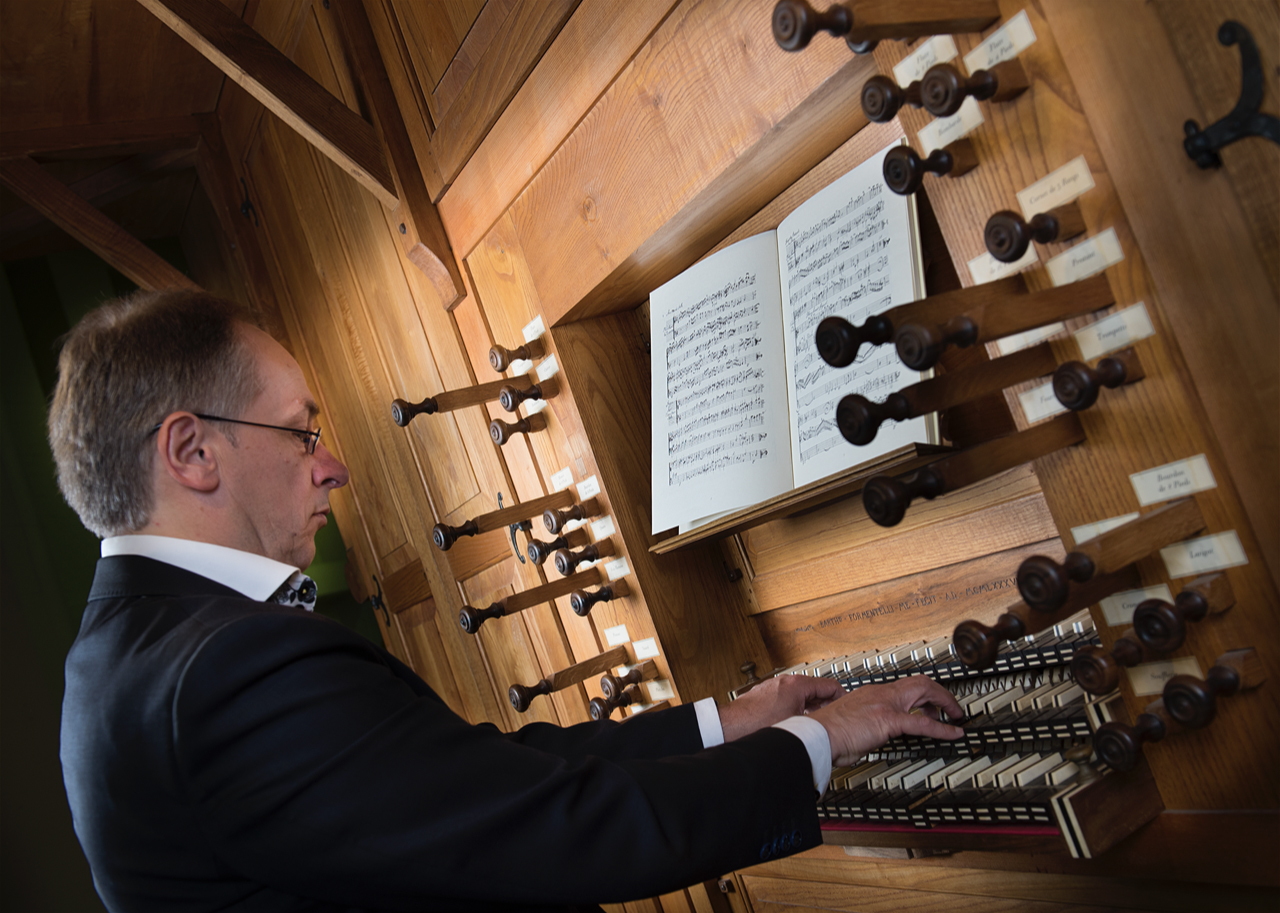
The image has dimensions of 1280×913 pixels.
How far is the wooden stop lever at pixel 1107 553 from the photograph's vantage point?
1.19 meters

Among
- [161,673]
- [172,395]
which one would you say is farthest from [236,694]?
[172,395]

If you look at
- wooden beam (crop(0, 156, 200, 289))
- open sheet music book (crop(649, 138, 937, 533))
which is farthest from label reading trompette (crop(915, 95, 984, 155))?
wooden beam (crop(0, 156, 200, 289))

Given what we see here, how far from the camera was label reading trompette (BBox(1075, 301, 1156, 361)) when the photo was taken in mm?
1347

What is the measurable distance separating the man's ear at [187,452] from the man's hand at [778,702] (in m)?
1.04

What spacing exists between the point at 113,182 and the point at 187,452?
11.4ft

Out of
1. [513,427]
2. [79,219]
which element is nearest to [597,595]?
[513,427]

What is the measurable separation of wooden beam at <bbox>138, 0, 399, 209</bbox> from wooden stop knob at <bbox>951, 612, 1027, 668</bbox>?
7.55 feet

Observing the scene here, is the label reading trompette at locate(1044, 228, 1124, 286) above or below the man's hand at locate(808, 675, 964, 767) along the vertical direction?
above

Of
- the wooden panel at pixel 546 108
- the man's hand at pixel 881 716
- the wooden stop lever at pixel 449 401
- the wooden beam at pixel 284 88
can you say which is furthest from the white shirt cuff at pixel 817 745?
the wooden beam at pixel 284 88

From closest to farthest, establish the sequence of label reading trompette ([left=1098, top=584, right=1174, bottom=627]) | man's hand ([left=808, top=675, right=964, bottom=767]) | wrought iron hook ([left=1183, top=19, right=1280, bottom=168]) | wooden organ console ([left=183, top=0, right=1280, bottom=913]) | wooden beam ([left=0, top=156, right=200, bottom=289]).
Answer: wrought iron hook ([left=1183, top=19, right=1280, bottom=168])
wooden organ console ([left=183, top=0, right=1280, bottom=913])
label reading trompette ([left=1098, top=584, right=1174, bottom=627])
man's hand ([left=808, top=675, right=964, bottom=767])
wooden beam ([left=0, top=156, right=200, bottom=289])

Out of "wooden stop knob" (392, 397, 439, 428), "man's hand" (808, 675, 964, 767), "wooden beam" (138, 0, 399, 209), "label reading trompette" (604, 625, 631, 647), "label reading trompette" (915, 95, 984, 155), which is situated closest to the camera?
"label reading trompette" (915, 95, 984, 155)

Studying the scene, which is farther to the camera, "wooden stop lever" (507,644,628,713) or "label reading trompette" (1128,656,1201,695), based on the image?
"wooden stop lever" (507,644,628,713)

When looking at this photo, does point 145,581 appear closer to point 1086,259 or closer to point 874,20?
point 874,20

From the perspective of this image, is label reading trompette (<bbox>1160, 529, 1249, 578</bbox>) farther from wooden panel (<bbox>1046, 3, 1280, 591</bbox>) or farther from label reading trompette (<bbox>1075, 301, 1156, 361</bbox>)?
label reading trompette (<bbox>1075, 301, 1156, 361</bbox>)
